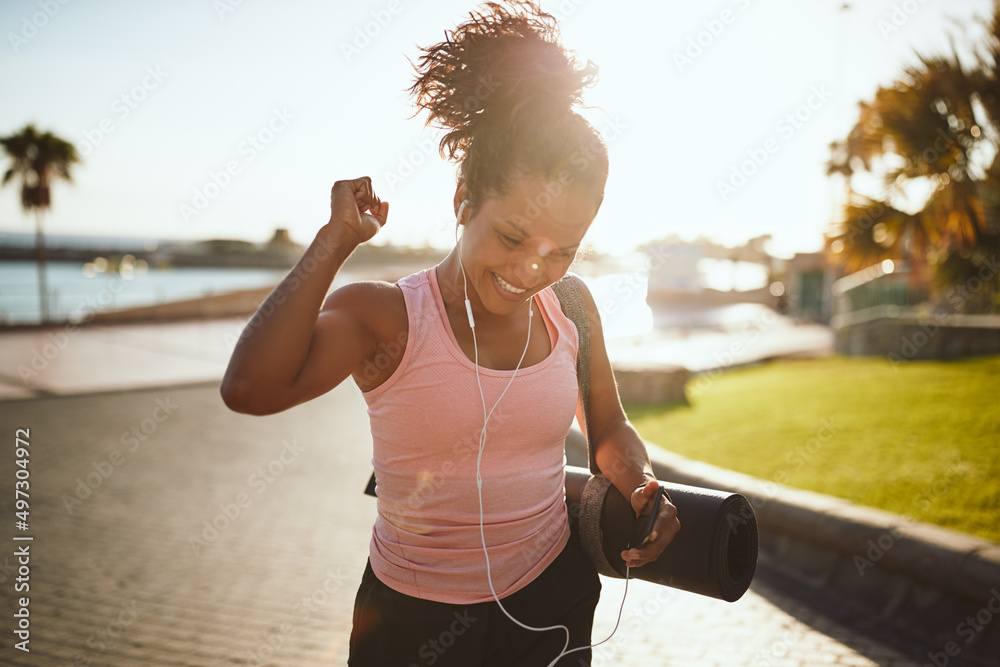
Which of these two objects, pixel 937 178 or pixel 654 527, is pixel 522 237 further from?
pixel 937 178

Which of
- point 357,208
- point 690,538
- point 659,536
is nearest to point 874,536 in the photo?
point 690,538

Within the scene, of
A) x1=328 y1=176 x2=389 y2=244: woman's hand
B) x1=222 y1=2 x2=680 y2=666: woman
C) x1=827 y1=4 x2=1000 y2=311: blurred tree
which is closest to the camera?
x1=328 y1=176 x2=389 y2=244: woman's hand

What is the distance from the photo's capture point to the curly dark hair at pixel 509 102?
1.57m

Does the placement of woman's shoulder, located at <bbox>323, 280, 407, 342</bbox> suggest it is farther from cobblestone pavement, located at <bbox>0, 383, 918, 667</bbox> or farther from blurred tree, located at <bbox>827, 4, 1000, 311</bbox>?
blurred tree, located at <bbox>827, 4, 1000, 311</bbox>

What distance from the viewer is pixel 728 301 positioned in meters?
38.2

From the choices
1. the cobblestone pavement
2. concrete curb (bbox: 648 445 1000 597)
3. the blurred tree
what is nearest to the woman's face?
the cobblestone pavement

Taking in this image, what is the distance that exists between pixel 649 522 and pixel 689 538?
158 millimetres

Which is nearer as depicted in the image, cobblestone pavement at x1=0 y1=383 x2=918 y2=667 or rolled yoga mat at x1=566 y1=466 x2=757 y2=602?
rolled yoga mat at x1=566 y1=466 x2=757 y2=602

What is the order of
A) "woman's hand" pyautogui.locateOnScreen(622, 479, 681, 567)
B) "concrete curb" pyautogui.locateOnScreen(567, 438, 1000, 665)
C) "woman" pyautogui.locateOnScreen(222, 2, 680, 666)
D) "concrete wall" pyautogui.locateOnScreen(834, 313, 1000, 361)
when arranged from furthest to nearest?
"concrete wall" pyautogui.locateOnScreen(834, 313, 1000, 361) < "concrete curb" pyautogui.locateOnScreen(567, 438, 1000, 665) < "woman's hand" pyautogui.locateOnScreen(622, 479, 681, 567) < "woman" pyautogui.locateOnScreen(222, 2, 680, 666)

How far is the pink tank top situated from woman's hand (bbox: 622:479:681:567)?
0.23 m

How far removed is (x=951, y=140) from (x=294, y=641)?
785 centimetres

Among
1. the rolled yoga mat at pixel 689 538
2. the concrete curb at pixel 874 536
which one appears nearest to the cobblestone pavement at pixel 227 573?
the concrete curb at pixel 874 536

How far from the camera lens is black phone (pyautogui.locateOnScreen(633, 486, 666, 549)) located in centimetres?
165

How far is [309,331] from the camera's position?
132 centimetres
